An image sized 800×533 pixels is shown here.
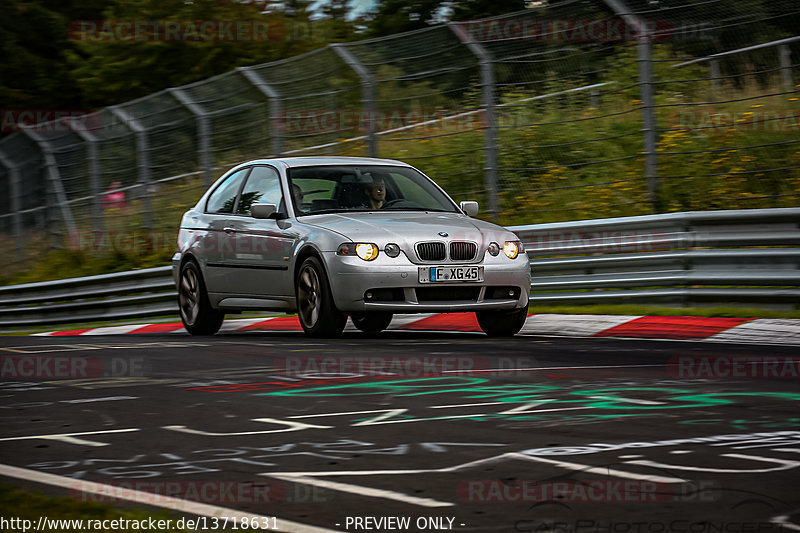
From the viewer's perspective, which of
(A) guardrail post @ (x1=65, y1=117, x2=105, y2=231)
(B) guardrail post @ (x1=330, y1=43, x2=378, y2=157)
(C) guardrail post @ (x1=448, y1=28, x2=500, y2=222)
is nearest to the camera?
(C) guardrail post @ (x1=448, y1=28, x2=500, y2=222)

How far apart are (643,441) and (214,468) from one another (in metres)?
1.64

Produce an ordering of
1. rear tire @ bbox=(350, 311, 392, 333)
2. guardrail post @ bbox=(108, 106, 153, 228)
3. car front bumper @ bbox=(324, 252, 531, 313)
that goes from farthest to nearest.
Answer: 1. guardrail post @ bbox=(108, 106, 153, 228)
2. rear tire @ bbox=(350, 311, 392, 333)
3. car front bumper @ bbox=(324, 252, 531, 313)

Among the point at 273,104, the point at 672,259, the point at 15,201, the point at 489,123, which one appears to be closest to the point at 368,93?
the point at 489,123

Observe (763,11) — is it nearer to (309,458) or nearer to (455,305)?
(455,305)

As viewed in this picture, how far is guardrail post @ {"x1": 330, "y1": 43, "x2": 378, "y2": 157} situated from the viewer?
1545 cm

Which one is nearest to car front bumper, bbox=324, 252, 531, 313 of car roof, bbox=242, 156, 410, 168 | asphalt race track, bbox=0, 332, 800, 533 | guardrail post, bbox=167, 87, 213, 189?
asphalt race track, bbox=0, 332, 800, 533

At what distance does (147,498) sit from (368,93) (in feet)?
38.1

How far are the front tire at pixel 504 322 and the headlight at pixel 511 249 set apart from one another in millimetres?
447

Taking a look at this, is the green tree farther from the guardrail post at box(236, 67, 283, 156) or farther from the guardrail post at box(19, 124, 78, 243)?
the guardrail post at box(236, 67, 283, 156)

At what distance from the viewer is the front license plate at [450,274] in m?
10.2

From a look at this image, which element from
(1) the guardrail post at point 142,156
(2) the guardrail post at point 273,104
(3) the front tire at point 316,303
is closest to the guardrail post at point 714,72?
(2) the guardrail post at point 273,104

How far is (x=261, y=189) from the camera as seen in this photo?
12.0m

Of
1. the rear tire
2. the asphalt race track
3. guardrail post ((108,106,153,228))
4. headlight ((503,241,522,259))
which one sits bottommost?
the asphalt race track

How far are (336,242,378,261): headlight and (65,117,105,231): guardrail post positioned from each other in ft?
40.6
